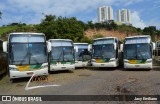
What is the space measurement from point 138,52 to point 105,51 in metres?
3.04

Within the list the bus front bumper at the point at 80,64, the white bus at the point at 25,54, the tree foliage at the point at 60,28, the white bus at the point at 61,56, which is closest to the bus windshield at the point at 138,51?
the white bus at the point at 61,56

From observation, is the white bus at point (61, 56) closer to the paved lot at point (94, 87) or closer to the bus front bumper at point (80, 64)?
the paved lot at point (94, 87)

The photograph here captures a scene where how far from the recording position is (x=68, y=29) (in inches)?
2167

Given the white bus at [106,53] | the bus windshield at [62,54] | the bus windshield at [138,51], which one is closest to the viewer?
the bus windshield at [62,54]

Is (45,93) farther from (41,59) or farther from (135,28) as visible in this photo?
(135,28)

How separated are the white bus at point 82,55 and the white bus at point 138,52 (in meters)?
5.57

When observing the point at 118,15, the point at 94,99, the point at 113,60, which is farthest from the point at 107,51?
the point at 118,15

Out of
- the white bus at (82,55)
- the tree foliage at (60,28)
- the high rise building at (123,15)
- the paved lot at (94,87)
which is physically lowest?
the paved lot at (94,87)

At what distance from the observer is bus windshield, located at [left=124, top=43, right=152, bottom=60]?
81.7 ft

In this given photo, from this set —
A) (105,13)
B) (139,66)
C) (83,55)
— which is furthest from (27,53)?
(105,13)

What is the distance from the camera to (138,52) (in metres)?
25.2

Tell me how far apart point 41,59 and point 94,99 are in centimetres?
878

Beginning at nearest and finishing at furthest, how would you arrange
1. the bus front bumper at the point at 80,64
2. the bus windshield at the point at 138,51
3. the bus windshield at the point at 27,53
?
the bus windshield at the point at 27,53 → the bus windshield at the point at 138,51 → the bus front bumper at the point at 80,64

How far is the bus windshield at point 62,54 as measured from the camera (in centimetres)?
2412
